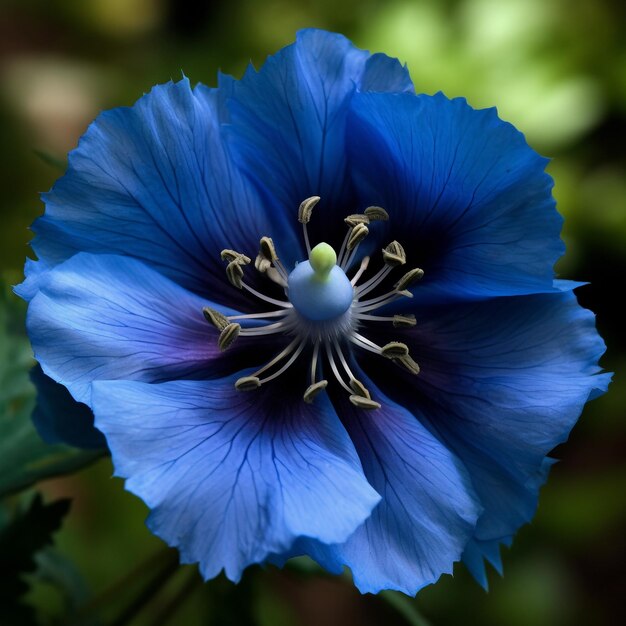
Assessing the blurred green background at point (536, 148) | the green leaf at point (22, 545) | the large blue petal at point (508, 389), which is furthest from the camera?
the blurred green background at point (536, 148)

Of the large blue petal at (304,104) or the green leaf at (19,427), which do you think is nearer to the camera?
the large blue petal at (304,104)

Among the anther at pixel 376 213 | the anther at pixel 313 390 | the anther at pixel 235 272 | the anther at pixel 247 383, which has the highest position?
the anther at pixel 376 213

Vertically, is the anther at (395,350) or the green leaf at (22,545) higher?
the anther at (395,350)

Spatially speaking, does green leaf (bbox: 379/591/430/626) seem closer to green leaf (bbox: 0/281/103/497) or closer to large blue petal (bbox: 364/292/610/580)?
large blue petal (bbox: 364/292/610/580)

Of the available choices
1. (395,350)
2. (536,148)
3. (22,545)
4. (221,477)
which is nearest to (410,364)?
(395,350)

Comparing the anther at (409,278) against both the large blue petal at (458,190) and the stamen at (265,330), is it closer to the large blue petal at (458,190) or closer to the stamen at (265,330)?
the large blue petal at (458,190)

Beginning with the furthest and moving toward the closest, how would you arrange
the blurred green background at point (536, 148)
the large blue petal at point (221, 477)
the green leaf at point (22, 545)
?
the blurred green background at point (536, 148) → the green leaf at point (22, 545) → the large blue petal at point (221, 477)

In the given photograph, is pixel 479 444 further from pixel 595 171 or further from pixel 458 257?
pixel 595 171

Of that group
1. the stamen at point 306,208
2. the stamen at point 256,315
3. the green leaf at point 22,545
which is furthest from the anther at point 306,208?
the green leaf at point 22,545
